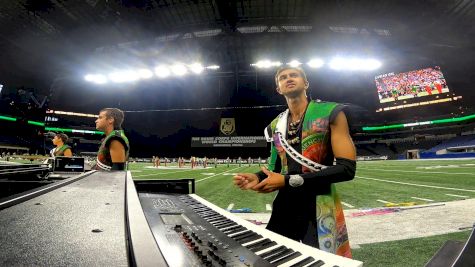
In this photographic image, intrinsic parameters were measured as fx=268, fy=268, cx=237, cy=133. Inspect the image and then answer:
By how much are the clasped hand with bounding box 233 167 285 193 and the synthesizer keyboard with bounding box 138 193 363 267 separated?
0.81ft

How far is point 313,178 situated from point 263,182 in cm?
37

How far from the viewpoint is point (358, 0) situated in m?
14.8

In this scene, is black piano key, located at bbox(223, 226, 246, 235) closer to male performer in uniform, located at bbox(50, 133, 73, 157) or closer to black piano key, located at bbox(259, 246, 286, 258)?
black piano key, located at bbox(259, 246, 286, 258)

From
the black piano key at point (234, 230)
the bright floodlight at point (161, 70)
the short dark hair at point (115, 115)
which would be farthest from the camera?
the bright floodlight at point (161, 70)

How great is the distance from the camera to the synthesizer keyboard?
3.15 ft

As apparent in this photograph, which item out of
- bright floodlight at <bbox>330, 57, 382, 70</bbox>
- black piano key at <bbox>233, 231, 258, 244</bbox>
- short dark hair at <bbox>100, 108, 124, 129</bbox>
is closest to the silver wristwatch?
black piano key at <bbox>233, 231, 258, 244</bbox>

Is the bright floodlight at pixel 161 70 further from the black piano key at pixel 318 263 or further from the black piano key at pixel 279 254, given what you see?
the black piano key at pixel 318 263

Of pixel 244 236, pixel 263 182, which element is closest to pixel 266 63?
pixel 263 182

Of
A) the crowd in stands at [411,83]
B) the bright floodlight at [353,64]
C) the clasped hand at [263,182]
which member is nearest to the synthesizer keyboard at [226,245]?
the clasped hand at [263,182]

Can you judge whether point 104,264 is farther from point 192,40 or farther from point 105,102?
point 105,102

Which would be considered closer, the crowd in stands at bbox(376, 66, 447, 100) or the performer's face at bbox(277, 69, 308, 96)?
the performer's face at bbox(277, 69, 308, 96)

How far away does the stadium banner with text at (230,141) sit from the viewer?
46.0 m

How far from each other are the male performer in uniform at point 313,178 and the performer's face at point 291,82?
0.75 ft

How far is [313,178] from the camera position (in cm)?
187
